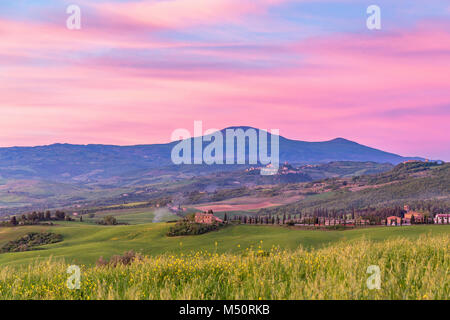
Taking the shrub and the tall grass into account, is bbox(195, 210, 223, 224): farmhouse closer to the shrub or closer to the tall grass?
the shrub

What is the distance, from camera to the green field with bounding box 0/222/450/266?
9394cm

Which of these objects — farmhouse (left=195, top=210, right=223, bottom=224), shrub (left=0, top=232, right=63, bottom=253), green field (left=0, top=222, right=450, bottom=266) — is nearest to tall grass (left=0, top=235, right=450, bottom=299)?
green field (left=0, top=222, right=450, bottom=266)

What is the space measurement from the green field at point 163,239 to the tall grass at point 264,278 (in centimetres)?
5806

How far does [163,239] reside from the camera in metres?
134

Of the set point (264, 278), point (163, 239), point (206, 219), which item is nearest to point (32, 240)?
point (163, 239)

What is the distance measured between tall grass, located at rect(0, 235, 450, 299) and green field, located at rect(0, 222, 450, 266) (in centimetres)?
5806

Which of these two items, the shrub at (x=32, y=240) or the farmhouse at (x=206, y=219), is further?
the shrub at (x=32, y=240)

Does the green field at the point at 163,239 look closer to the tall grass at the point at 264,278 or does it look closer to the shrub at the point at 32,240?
the shrub at the point at 32,240

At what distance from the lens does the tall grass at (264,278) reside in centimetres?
1183

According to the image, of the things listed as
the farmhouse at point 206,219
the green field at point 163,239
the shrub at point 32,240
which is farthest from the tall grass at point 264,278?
the shrub at point 32,240

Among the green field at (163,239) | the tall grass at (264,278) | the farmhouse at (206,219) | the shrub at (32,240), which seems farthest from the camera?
the shrub at (32,240)

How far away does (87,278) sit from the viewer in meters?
15.2
